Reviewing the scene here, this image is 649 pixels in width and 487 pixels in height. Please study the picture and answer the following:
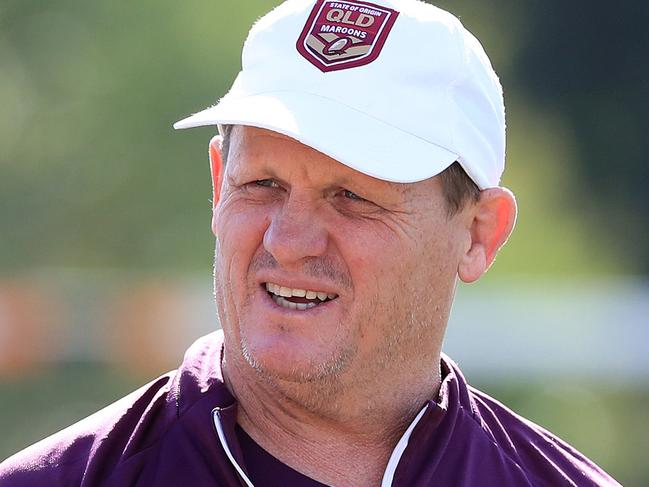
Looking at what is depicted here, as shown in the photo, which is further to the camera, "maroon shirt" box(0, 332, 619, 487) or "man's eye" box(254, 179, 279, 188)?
"man's eye" box(254, 179, 279, 188)

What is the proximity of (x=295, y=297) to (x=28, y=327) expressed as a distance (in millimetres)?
6480

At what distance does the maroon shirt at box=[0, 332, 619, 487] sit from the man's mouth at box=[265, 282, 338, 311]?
193 mm

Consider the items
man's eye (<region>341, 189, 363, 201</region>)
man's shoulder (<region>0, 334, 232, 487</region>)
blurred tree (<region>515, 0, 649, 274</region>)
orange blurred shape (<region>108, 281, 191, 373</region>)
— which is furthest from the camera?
blurred tree (<region>515, 0, 649, 274</region>)

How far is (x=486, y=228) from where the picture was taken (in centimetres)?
232

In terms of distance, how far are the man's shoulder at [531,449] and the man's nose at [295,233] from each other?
49 cm

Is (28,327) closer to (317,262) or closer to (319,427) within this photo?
(319,427)

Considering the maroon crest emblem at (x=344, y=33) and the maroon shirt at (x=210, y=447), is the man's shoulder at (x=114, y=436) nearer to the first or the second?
the maroon shirt at (x=210, y=447)

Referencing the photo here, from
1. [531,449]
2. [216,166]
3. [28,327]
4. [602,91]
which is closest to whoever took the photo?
[531,449]

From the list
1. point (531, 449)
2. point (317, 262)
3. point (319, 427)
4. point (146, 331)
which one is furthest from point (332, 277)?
point (146, 331)

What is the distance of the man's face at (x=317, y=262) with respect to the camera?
2.04 meters

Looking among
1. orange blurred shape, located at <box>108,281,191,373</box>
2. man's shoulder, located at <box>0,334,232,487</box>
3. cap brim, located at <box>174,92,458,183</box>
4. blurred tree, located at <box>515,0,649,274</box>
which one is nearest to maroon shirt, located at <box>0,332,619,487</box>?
man's shoulder, located at <box>0,334,232,487</box>

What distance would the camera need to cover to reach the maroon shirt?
1.97m

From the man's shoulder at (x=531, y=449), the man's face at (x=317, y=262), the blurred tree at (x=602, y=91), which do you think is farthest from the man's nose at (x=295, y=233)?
the blurred tree at (x=602, y=91)

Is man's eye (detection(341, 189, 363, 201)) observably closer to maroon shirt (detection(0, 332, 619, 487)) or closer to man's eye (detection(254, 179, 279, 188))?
man's eye (detection(254, 179, 279, 188))
